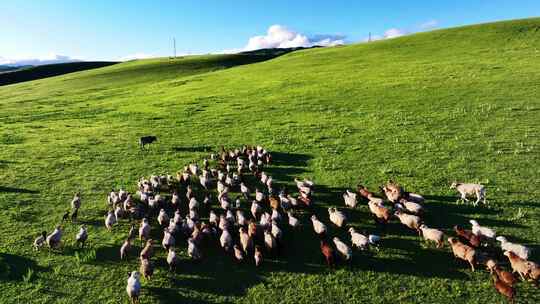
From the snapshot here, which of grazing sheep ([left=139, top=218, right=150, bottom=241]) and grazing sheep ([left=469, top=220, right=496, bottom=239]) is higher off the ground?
grazing sheep ([left=469, top=220, right=496, bottom=239])

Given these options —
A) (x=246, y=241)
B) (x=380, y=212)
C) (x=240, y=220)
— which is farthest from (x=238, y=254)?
(x=380, y=212)

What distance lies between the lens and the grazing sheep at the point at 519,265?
43.3 feet

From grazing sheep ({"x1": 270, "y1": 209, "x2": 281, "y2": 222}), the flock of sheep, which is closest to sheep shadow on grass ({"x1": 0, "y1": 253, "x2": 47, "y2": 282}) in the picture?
the flock of sheep

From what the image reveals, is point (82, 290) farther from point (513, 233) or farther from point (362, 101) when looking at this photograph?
point (362, 101)

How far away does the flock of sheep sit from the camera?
14555 mm

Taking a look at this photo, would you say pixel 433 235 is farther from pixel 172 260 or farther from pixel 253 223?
pixel 172 260

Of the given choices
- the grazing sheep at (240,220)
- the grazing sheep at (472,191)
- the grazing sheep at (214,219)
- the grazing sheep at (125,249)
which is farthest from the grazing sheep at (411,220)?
the grazing sheep at (125,249)

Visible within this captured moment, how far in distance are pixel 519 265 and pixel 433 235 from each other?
9.60 ft

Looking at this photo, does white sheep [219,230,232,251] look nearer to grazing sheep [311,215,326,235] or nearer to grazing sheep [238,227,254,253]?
grazing sheep [238,227,254,253]

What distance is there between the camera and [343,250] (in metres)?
15.2

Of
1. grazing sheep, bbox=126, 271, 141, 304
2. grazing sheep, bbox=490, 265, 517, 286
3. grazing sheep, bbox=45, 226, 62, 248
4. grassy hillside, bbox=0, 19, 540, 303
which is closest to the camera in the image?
grazing sheep, bbox=490, 265, 517, 286

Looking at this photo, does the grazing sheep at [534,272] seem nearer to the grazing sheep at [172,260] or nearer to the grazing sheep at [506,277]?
the grazing sheep at [506,277]

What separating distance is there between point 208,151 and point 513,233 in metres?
20.5

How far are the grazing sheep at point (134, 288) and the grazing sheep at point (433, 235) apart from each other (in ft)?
34.7
